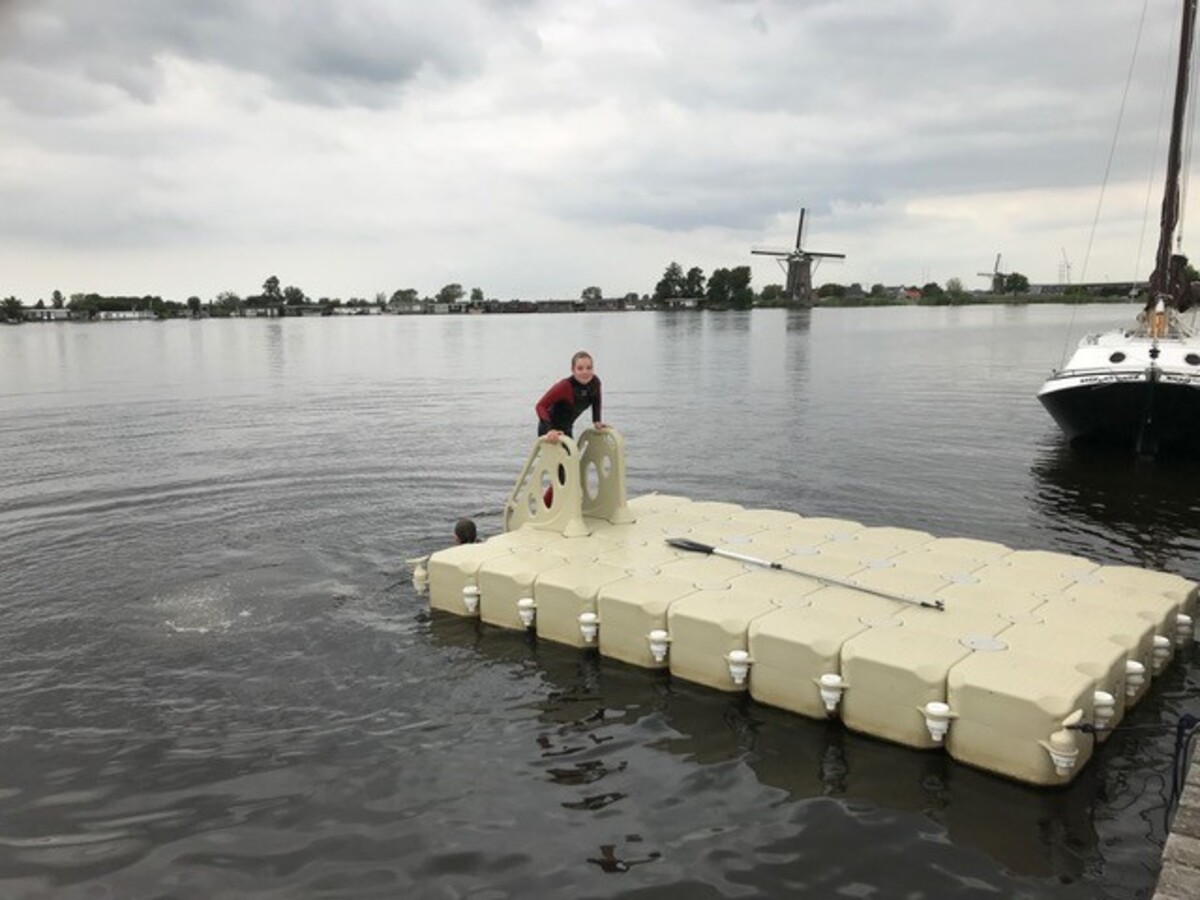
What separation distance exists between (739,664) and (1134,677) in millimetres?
3965

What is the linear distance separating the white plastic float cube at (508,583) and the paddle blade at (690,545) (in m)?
1.56

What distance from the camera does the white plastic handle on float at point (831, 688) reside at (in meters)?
8.45

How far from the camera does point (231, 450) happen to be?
2611 cm

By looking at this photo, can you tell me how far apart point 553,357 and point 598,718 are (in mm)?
64338

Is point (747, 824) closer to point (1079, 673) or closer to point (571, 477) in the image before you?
point (1079, 673)

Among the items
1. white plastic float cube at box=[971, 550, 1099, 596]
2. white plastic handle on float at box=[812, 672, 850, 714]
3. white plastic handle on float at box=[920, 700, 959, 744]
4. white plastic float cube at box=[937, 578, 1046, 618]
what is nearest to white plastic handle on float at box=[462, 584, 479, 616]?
white plastic handle on float at box=[812, 672, 850, 714]

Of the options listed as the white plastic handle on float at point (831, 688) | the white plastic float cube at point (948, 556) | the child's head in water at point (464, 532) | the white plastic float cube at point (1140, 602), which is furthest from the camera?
the child's head in water at point (464, 532)

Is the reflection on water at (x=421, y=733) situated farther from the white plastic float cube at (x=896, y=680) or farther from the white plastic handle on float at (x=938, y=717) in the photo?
the white plastic handle on float at (x=938, y=717)

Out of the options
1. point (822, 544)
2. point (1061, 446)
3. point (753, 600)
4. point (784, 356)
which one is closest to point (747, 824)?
point (753, 600)

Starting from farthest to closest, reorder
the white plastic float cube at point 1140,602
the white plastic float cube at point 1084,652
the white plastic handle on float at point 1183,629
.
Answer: the white plastic handle on float at point 1183,629 → the white plastic float cube at point 1140,602 → the white plastic float cube at point 1084,652

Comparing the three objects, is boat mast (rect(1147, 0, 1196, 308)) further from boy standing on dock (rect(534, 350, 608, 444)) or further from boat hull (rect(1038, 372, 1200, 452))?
boy standing on dock (rect(534, 350, 608, 444))

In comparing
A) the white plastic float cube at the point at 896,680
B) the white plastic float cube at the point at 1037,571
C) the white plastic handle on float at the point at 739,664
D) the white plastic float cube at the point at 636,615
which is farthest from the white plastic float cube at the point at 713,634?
the white plastic float cube at the point at 1037,571

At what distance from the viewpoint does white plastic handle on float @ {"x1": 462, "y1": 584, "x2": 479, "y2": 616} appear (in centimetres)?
1184

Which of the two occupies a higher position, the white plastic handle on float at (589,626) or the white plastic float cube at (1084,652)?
the white plastic float cube at (1084,652)
